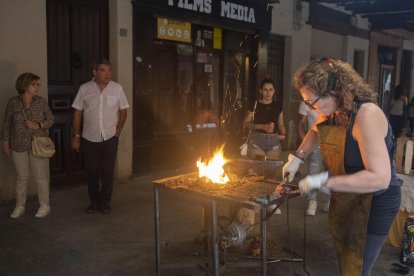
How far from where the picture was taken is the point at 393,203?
2807 millimetres

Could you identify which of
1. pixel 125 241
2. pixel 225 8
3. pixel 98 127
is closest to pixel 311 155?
pixel 125 241

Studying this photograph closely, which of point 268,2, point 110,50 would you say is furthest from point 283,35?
point 110,50

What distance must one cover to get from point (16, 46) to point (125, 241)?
339 centimetres

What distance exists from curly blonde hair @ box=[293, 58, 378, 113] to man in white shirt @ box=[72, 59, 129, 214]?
154 inches

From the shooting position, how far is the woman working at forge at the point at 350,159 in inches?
102

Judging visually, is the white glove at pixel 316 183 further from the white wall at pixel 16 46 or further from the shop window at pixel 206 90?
the shop window at pixel 206 90

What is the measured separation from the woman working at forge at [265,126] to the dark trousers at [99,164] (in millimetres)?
1966

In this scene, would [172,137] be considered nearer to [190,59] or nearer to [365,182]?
[190,59]

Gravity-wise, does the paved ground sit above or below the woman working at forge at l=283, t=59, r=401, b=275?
below

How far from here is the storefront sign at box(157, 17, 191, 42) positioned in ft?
28.2

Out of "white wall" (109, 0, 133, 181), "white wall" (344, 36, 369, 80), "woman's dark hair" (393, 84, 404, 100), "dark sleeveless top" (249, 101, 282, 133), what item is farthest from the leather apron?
"white wall" (344, 36, 369, 80)

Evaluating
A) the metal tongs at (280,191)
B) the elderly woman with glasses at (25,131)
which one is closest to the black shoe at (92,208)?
the elderly woman with glasses at (25,131)

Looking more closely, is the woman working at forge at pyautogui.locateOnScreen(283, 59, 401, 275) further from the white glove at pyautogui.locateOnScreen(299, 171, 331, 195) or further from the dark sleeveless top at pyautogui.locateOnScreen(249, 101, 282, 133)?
the dark sleeveless top at pyautogui.locateOnScreen(249, 101, 282, 133)

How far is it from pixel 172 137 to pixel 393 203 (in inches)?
262
